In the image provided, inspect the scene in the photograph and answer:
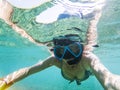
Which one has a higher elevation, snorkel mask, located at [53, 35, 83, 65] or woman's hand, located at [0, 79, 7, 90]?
woman's hand, located at [0, 79, 7, 90]

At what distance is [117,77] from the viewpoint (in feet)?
12.0

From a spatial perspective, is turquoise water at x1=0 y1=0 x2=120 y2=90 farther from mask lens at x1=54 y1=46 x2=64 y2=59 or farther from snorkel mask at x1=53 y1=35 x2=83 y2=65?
mask lens at x1=54 y1=46 x2=64 y2=59

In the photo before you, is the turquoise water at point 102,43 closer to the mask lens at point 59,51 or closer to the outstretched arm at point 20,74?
the mask lens at point 59,51

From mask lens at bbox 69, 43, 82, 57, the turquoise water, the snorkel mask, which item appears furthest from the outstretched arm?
the turquoise water

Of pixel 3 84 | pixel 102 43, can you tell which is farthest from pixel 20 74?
pixel 102 43

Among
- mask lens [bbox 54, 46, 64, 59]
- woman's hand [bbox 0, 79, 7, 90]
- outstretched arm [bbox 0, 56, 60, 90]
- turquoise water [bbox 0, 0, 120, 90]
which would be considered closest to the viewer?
woman's hand [bbox 0, 79, 7, 90]

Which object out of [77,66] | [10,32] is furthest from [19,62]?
[77,66]

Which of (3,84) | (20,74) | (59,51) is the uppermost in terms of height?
(3,84)

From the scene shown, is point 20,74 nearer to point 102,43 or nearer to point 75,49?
point 75,49

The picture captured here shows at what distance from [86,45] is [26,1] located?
3.71 m

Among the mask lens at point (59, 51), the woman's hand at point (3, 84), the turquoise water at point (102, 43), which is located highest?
the woman's hand at point (3, 84)

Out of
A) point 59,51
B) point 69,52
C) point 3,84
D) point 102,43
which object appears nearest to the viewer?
point 3,84

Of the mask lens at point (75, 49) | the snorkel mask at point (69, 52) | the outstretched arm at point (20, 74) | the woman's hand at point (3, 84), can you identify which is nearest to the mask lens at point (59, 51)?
the snorkel mask at point (69, 52)

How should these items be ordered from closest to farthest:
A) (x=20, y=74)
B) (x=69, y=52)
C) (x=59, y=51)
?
(x=20, y=74) → (x=69, y=52) → (x=59, y=51)
